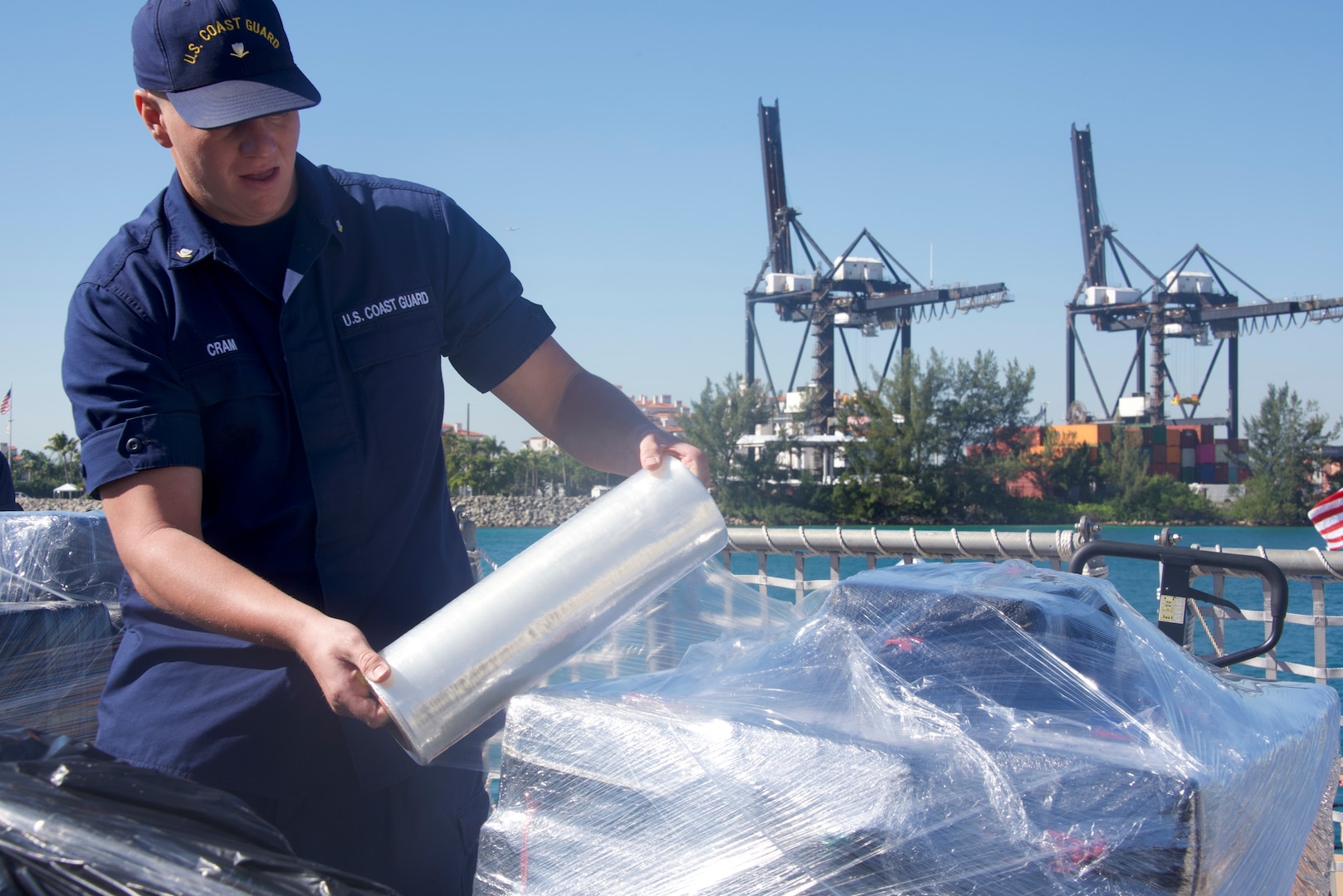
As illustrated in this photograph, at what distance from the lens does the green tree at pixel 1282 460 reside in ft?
129

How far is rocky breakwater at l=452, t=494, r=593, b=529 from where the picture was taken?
149 feet

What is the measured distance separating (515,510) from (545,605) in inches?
1868

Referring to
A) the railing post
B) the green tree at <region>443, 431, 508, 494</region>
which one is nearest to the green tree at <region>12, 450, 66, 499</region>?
the green tree at <region>443, 431, 508, 494</region>

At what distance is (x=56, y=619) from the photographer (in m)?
2.00

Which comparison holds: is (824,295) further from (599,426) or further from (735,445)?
(599,426)

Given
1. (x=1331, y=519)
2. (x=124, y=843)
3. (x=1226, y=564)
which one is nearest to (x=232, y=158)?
(x=124, y=843)

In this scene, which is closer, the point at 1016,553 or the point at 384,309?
the point at 384,309

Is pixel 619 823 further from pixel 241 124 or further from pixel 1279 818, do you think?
pixel 241 124

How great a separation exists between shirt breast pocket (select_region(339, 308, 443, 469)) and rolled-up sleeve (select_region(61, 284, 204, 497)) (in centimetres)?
20

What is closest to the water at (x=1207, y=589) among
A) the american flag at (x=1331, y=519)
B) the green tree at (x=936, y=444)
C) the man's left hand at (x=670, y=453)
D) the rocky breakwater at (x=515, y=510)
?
the american flag at (x=1331, y=519)

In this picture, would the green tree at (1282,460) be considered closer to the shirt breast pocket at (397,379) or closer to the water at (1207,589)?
the water at (1207,589)

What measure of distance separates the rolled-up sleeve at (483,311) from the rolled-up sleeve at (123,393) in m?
0.36

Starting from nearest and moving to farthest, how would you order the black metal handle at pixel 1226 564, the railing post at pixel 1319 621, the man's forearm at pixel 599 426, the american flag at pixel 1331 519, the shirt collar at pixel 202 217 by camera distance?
1. the shirt collar at pixel 202 217
2. the man's forearm at pixel 599 426
3. the black metal handle at pixel 1226 564
4. the railing post at pixel 1319 621
5. the american flag at pixel 1331 519

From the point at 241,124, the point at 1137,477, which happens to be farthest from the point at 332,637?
the point at 1137,477
